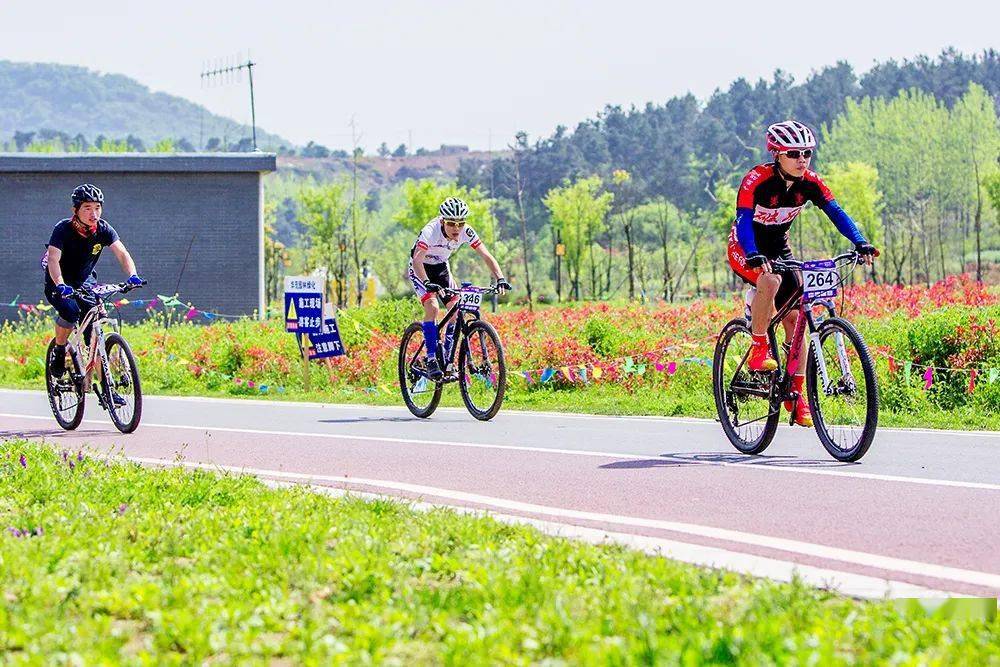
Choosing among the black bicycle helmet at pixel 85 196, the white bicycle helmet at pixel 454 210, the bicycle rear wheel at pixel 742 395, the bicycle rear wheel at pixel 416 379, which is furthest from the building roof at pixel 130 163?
the bicycle rear wheel at pixel 742 395

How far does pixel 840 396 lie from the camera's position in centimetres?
841

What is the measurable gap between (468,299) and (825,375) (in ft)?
15.7

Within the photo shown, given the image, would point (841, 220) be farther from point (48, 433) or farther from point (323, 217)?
point (323, 217)

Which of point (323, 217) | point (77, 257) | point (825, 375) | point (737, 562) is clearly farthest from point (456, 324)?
point (323, 217)

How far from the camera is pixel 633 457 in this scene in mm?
9266

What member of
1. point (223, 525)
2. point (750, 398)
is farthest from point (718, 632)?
point (750, 398)

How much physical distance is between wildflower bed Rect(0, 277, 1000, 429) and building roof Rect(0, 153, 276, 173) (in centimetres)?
963

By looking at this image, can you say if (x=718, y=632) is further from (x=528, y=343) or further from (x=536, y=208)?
(x=536, y=208)

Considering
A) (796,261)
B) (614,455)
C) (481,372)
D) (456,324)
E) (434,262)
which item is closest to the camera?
(796,261)

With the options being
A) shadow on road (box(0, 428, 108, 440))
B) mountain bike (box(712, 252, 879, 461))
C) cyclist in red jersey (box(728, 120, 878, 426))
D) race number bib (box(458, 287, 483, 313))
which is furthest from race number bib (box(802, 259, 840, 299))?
shadow on road (box(0, 428, 108, 440))

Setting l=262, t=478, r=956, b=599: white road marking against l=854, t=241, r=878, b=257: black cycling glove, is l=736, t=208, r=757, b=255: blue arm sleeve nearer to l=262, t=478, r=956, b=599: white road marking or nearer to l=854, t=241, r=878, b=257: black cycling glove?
l=854, t=241, r=878, b=257: black cycling glove

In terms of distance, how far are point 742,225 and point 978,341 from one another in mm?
5939

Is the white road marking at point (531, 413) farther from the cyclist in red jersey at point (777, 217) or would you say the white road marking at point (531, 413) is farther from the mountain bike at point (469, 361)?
the cyclist in red jersey at point (777, 217)

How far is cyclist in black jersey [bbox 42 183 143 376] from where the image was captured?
11727 millimetres
